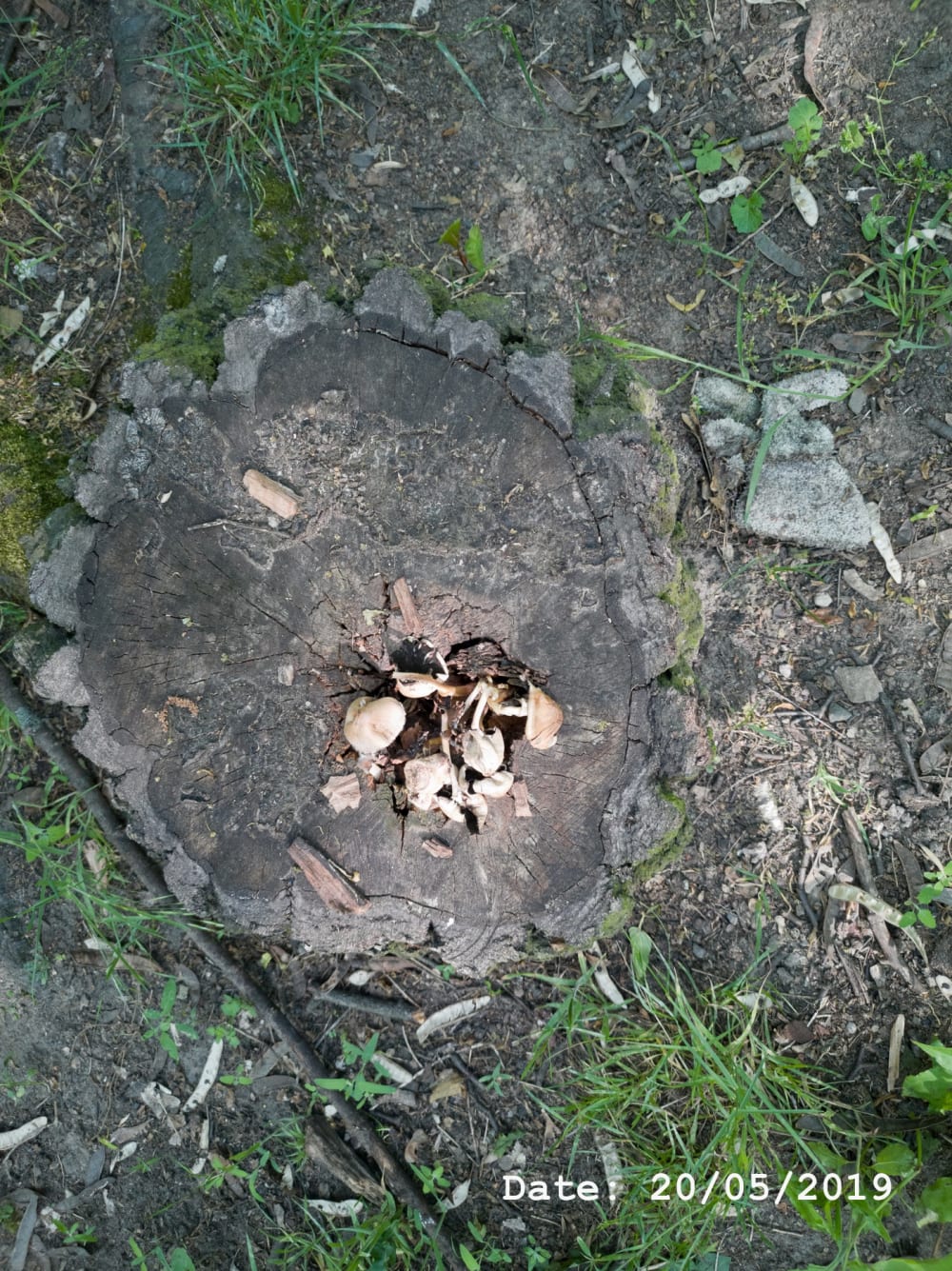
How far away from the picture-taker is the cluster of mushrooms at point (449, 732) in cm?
179

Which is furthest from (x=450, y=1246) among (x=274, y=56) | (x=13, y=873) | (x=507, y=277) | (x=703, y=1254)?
(x=274, y=56)

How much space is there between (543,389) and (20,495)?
4.56ft

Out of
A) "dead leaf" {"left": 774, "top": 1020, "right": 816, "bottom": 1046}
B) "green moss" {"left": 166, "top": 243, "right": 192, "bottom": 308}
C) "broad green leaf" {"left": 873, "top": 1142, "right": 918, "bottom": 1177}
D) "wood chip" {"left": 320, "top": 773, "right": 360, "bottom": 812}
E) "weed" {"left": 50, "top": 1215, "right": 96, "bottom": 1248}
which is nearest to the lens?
"wood chip" {"left": 320, "top": 773, "right": 360, "bottom": 812}

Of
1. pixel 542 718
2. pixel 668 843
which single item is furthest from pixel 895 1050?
pixel 542 718

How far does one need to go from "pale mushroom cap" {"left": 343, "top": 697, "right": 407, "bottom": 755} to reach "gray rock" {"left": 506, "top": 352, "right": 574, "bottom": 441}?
670mm

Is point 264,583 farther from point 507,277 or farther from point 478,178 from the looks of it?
point 478,178

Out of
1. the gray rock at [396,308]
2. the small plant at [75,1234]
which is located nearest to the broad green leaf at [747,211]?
the gray rock at [396,308]

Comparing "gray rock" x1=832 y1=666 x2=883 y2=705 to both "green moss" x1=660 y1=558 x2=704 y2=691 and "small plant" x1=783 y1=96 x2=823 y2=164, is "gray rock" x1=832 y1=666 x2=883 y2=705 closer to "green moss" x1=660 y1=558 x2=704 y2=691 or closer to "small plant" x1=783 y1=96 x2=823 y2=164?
"green moss" x1=660 y1=558 x2=704 y2=691

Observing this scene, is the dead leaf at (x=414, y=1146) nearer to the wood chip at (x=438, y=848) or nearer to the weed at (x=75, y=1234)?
the weed at (x=75, y=1234)

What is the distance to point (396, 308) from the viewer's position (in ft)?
5.83

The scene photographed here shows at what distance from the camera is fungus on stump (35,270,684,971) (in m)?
1.79

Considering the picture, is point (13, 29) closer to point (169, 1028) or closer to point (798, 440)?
point (798, 440)

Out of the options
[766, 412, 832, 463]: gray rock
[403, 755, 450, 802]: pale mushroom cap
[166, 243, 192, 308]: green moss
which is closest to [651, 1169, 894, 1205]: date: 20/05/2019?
[403, 755, 450, 802]: pale mushroom cap

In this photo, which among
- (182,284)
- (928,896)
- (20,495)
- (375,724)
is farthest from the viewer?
(928,896)
